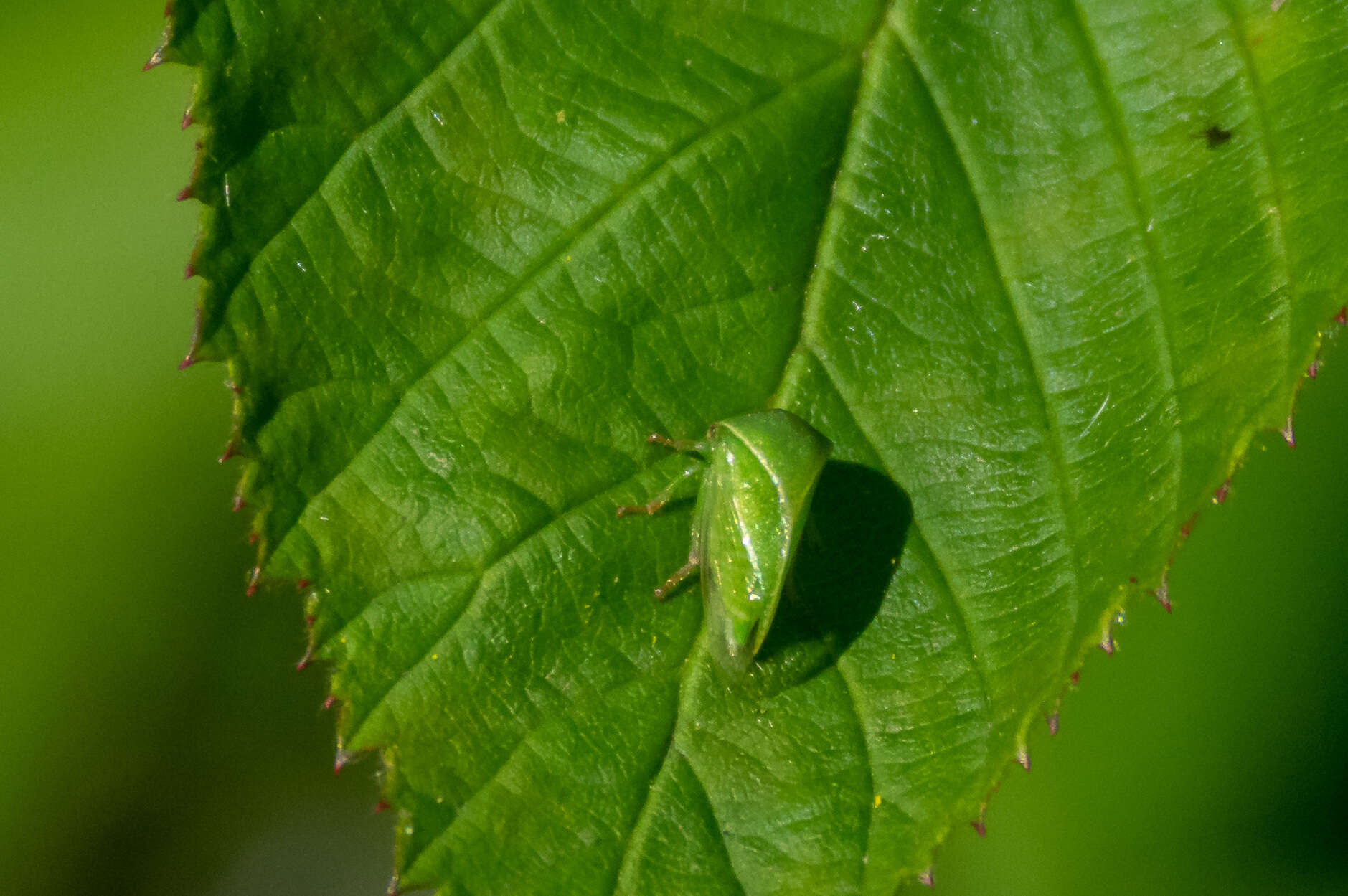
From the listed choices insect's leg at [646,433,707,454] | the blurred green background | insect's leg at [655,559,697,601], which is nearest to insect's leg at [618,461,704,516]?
insect's leg at [646,433,707,454]

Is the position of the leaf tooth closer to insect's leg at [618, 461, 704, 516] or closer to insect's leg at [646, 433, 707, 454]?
insect's leg at [618, 461, 704, 516]

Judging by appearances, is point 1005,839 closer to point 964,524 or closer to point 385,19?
point 964,524

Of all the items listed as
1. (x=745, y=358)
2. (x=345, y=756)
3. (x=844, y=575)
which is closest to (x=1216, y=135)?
(x=745, y=358)

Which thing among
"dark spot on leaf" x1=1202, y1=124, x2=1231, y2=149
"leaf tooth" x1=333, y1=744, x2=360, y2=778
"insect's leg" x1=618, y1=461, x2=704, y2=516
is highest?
"dark spot on leaf" x1=1202, y1=124, x2=1231, y2=149

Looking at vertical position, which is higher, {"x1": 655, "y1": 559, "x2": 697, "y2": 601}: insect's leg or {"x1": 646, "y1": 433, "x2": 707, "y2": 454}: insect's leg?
{"x1": 646, "y1": 433, "x2": 707, "y2": 454}: insect's leg

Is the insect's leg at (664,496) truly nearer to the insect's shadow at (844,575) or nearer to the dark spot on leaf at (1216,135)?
the insect's shadow at (844,575)

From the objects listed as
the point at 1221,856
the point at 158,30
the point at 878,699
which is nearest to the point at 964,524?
the point at 878,699
